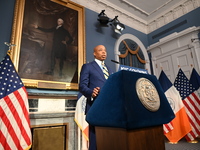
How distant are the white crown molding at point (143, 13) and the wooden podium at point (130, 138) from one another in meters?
3.52

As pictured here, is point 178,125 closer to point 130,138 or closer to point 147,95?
point 147,95

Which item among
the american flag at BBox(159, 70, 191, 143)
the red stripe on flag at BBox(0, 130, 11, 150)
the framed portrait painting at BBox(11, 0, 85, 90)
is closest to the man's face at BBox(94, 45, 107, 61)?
the framed portrait painting at BBox(11, 0, 85, 90)

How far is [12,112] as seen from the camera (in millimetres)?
1691

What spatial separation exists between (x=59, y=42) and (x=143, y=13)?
3.23m

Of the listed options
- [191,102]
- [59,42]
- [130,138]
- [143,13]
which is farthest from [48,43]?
[143,13]

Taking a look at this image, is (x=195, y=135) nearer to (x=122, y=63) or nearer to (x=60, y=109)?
(x=122, y=63)

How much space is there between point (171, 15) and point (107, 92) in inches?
185

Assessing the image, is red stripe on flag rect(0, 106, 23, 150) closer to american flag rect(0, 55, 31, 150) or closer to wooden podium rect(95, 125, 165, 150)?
american flag rect(0, 55, 31, 150)

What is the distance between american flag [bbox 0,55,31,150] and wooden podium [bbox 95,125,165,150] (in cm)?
144

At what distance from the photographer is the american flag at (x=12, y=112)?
1.61 meters

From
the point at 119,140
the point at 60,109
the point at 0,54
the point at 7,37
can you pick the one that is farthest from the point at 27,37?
the point at 119,140

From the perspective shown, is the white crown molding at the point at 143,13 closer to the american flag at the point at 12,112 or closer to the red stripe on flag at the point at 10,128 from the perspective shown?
the american flag at the point at 12,112

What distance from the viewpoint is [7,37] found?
89.7 inches

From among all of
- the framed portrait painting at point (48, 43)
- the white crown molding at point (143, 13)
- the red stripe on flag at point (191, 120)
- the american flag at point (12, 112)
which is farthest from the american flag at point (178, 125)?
the white crown molding at point (143, 13)
